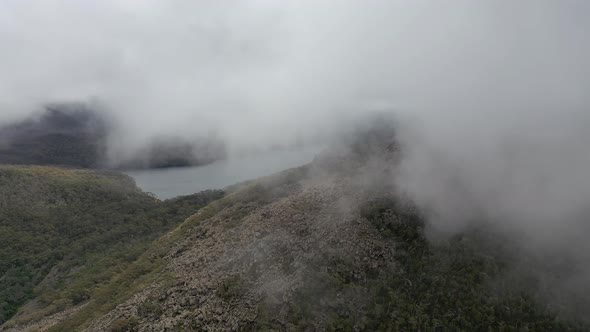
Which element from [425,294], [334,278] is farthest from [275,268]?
[425,294]

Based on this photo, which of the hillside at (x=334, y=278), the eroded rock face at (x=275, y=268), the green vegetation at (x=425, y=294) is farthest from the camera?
the eroded rock face at (x=275, y=268)

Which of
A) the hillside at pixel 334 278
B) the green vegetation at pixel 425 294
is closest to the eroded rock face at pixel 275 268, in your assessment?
the hillside at pixel 334 278

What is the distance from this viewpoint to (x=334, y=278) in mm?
74438

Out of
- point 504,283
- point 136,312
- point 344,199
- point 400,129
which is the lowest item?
point 504,283

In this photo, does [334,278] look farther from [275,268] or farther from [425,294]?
[425,294]

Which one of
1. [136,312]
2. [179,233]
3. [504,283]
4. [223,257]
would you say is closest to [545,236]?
[504,283]

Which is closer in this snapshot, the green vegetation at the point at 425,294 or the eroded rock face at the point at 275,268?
the green vegetation at the point at 425,294

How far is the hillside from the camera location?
66438 mm

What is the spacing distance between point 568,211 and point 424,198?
86.0 ft

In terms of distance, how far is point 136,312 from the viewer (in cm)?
8062

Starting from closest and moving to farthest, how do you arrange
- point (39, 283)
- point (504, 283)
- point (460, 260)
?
point (504, 283), point (460, 260), point (39, 283)

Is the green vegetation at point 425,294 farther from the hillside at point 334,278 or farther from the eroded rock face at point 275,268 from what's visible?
the eroded rock face at point 275,268

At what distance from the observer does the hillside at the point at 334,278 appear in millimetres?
66438

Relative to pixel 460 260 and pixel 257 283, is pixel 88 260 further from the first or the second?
pixel 460 260
